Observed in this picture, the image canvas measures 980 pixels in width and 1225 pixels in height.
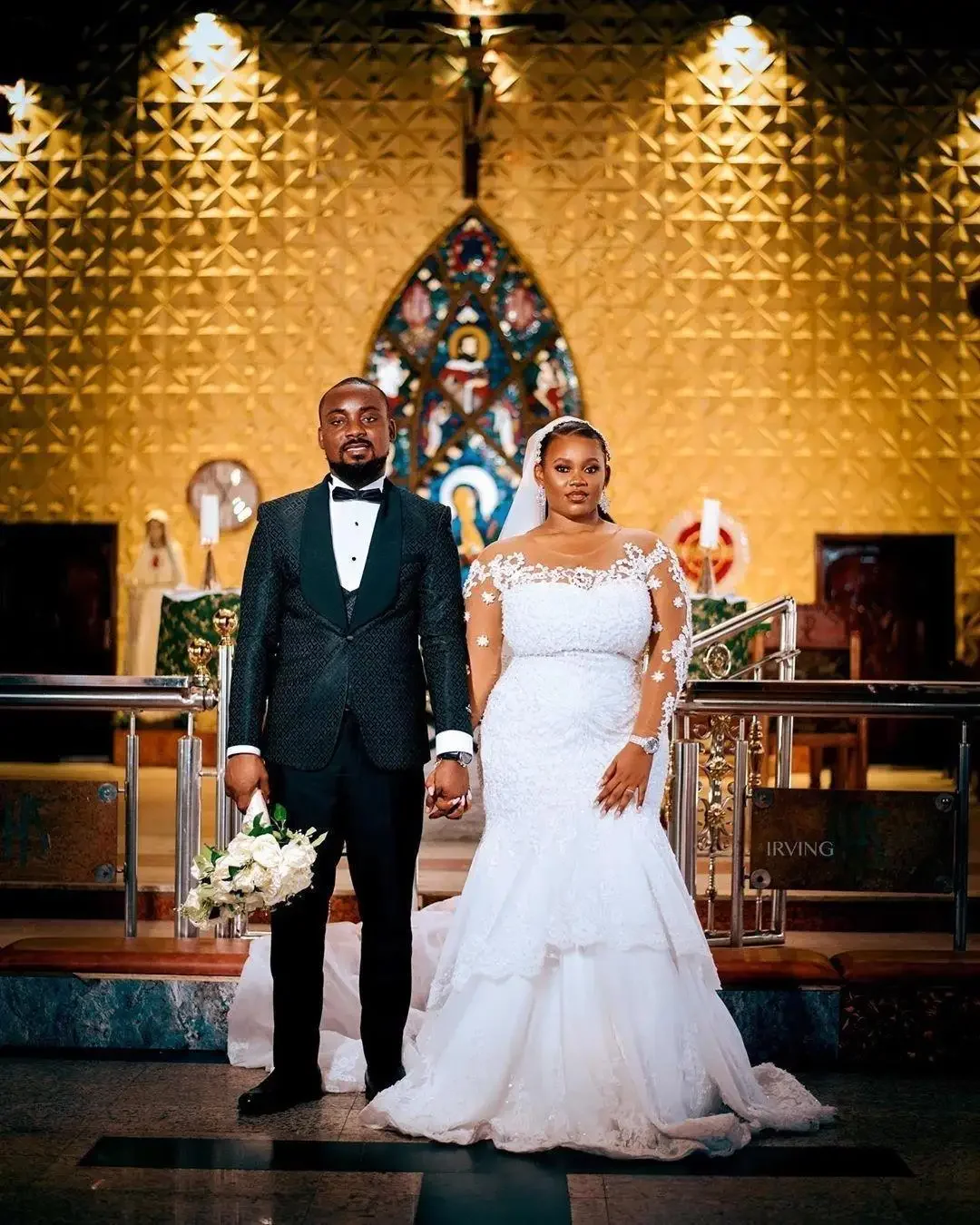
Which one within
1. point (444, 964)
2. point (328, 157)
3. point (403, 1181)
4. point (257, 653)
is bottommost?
point (403, 1181)

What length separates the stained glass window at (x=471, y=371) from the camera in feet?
40.3

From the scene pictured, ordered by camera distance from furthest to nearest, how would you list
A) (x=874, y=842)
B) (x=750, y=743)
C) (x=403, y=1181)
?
(x=750, y=743)
(x=874, y=842)
(x=403, y=1181)

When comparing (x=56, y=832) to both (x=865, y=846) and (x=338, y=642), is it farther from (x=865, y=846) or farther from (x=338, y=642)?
(x=865, y=846)

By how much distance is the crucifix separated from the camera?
9961 millimetres

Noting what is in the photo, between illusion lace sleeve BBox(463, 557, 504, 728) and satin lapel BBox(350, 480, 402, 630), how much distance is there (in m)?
0.28

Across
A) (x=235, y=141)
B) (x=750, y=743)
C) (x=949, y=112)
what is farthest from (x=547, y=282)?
(x=750, y=743)

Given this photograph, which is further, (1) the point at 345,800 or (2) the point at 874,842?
(2) the point at 874,842

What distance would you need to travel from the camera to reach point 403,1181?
3250 mm

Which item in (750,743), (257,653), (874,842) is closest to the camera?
(257,653)

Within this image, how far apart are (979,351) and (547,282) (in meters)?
3.43

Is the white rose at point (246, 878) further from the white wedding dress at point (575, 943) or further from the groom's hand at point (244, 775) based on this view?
the white wedding dress at point (575, 943)

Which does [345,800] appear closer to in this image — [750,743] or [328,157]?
[750,743]

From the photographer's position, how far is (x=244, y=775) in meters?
3.70

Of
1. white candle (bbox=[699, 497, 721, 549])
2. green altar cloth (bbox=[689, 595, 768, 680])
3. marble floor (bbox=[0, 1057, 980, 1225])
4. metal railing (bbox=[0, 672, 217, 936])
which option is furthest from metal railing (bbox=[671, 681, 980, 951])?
white candle (bbox=[699, 497, 721, 549])
